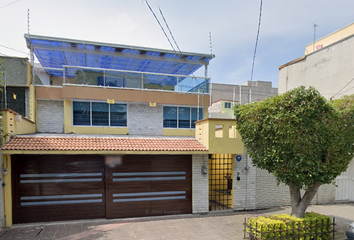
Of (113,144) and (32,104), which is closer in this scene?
(113,144)

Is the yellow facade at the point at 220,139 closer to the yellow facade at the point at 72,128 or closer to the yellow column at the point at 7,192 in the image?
the yellow facade at the point at 72,128

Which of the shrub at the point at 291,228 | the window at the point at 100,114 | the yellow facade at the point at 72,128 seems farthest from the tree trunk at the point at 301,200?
the window at the point at 100,114

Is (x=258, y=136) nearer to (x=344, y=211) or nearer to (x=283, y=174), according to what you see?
(x=283, y=174)

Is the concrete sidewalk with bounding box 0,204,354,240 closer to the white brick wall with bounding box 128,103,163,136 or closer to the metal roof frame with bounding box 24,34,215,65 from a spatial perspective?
the white brick wall with bounding box 128,103,163,136

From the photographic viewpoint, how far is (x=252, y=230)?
6402 mm

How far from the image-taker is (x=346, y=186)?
36.9 ft

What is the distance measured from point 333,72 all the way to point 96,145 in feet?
47.8

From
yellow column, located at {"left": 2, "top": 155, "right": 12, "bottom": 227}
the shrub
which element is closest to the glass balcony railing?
yellow column, located at {"left": 2, "top": 155, "right": 12, "bottom": 227}

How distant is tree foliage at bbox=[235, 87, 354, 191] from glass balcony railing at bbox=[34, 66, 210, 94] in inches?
275

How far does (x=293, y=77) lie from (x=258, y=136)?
12246mm

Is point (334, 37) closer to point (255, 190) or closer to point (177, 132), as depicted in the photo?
point (255, 190)

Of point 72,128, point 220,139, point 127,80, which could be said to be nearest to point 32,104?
point 72,128

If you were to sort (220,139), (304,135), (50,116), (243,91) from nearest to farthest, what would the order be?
(304,135), (220,139), (50,116), (243,91)

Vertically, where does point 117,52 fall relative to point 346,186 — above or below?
above
